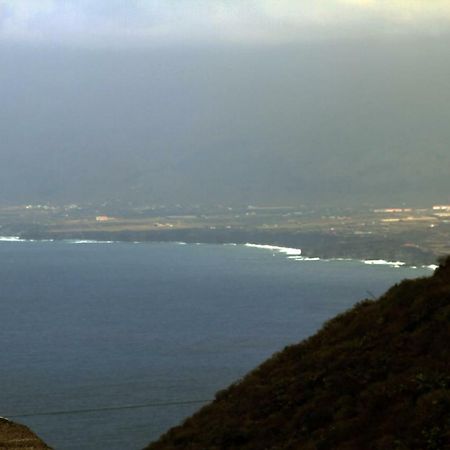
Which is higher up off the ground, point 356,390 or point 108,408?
point 356,390

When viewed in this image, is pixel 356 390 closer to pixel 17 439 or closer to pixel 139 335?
pixel 17 439

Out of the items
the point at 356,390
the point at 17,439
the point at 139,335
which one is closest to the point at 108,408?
the point at 139,335

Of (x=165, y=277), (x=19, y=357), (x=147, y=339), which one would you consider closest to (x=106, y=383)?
(x=19, y=357)

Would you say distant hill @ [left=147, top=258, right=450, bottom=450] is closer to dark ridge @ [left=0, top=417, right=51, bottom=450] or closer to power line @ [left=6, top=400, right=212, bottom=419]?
dark ridge @ [left=0, top=417, right=51, bottom=450]

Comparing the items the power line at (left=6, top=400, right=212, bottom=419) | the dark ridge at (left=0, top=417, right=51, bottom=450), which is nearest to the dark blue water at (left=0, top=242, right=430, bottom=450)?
the power line at (left=6, top=400, right=212, bottom=419)

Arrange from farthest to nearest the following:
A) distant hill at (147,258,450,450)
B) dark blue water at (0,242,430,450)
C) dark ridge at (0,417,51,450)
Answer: dark blue water at (0,242,430,450), dark ridge at (0,417,51,450), distant hill at (147,258,450,450)

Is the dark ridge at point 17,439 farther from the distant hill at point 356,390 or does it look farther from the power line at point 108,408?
the power line at point 108,408
